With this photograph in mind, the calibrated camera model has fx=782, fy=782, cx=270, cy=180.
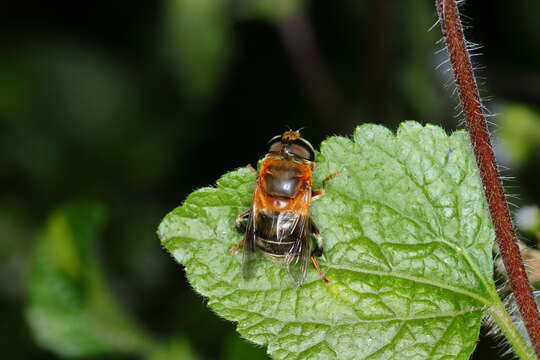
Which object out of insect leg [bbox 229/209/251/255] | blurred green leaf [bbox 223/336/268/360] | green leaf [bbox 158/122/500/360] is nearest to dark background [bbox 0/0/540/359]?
blurred green leaf [bbox 223/336/268/360]

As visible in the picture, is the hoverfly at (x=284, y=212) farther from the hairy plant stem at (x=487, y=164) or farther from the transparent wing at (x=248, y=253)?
the hairy plant stem at (x=487, y=164)

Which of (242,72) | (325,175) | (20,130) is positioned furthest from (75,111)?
(325,175)

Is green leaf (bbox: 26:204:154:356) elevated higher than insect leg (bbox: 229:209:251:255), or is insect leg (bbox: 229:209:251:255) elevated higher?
green leaf (bbox: 26:204:154:356)

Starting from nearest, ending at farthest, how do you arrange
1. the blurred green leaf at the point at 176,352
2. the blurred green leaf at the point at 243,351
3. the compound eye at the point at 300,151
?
the compound eye at the point at 300,151 < the blurred green leaf at the point at 243,351 < the blurred green leaf at the point at 176,352

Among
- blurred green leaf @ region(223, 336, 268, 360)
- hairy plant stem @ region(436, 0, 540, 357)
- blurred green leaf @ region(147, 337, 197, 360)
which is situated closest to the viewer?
hairy plant stem @ region(436, 0, 540, 357)

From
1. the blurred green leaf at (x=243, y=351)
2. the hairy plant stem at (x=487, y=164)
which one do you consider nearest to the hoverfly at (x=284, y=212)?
the hairy plant stem at (x=487, y=164)

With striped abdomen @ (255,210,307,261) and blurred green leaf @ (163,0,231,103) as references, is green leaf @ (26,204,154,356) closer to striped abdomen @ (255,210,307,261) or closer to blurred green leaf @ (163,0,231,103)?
blurred green leaf @ (163,0,231,103)

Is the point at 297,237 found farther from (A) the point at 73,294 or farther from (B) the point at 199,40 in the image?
(B) the point at 199,40

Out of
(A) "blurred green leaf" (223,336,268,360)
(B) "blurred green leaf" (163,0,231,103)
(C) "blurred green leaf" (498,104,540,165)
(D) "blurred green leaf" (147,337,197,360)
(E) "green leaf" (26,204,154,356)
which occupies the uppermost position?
(B) "blurred green leaf" (163,0,231,103)
